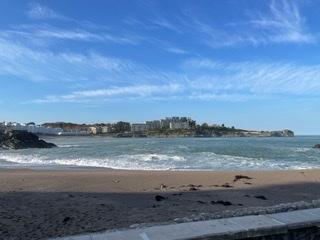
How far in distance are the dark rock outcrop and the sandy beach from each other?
60319mm

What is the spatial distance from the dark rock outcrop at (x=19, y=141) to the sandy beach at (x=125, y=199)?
Answer: 60.3 metres

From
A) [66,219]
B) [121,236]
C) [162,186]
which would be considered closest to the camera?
[121,236]

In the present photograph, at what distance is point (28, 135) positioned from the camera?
83.2 m

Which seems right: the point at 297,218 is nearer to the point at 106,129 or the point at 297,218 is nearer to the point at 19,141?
the point at 19,141

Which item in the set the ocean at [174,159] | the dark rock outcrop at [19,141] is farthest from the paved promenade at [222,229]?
the dark rock outcrop at [19,141]

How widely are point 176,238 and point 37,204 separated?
769cm

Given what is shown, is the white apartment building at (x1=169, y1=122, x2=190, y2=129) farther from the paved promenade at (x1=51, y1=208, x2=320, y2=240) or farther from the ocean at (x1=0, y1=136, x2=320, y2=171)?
the paved promenade at (x1=51, y1=208, x2=320, y2=240)

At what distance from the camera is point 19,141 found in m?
77.6

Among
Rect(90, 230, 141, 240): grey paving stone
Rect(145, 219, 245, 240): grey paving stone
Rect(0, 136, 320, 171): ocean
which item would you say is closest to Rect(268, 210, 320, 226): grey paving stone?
Rect(145, 219, 245, 240): grey paving stone

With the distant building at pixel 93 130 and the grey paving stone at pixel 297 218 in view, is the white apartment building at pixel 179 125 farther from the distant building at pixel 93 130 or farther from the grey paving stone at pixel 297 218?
the grey paving stone at pixel 297 218

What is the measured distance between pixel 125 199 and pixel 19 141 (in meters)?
68.5

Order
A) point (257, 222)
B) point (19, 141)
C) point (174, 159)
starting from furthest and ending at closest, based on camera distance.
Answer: point (19, 141)
point (174, 159)
point (257, 222)

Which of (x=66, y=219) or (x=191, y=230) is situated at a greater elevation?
(x=191, y=230)

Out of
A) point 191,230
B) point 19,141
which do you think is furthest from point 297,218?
point 19,141
